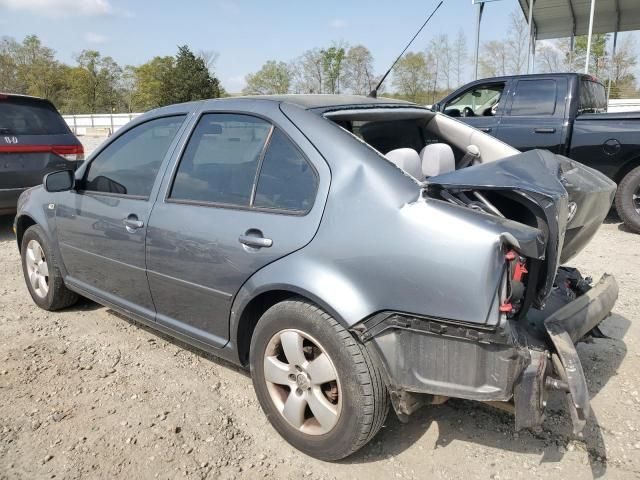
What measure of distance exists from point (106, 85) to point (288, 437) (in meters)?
56.4

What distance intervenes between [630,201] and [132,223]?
6059 millimetres

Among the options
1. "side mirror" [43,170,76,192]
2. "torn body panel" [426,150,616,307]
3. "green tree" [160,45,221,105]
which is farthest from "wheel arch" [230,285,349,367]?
"green tree" [160,45,221,105]

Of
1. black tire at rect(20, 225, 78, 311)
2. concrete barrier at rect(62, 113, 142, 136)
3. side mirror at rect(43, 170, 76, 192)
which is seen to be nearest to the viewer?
side mirror at rect(43, 170, 76, 192)

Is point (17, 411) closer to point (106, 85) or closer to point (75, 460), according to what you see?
point (75, 460)

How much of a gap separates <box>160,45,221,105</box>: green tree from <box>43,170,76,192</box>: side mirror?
40.0 meters

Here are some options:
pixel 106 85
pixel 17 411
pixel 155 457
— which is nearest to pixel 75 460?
pixel 155 457

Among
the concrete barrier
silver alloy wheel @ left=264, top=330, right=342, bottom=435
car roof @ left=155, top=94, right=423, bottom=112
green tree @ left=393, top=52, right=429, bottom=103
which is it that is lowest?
silver alloy wheel @ left=264, top=330, right=342, bottom=435

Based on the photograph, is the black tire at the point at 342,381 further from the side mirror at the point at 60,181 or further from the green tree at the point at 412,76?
the green tree at the point at 412,76

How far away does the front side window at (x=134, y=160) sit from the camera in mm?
3227

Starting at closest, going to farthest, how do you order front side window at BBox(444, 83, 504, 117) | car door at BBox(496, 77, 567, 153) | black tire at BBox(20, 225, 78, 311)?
black tire at BBox(20, 225, 78, 311) < car door at BBox(496, 77, 567, 153) < front side window at BBox(444, 83, 504, 117)

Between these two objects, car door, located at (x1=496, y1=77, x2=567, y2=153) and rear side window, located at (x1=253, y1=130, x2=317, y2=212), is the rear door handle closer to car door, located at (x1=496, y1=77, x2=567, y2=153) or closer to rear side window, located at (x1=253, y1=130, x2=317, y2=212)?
rear side window, located at (x1=253, y1=130, x2=317, y2=212)

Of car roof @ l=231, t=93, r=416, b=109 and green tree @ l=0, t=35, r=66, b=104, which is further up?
green tree @ l=0, t=35, r=66, b=104

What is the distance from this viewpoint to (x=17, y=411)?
9.63 ft

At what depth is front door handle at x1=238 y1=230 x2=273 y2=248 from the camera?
96.9 inches
